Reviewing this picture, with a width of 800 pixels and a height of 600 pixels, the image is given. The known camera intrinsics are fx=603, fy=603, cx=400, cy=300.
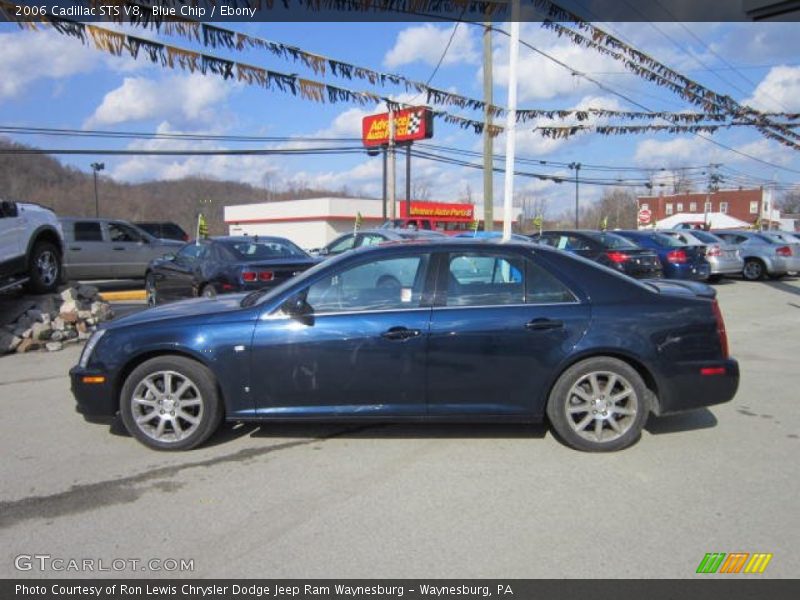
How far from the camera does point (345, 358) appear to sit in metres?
4.27

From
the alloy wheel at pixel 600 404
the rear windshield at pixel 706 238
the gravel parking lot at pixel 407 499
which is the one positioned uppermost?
the rear windshield at pixel 706 238

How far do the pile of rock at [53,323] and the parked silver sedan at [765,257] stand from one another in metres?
17.5


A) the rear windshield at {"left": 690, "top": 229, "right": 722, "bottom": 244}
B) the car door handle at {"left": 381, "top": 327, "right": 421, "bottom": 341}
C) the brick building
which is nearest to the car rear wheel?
the car door handle at {"left": 381, "top": 327, "right": 421, "bottom": 341}

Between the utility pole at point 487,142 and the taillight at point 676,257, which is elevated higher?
the utility pole at point 487,142

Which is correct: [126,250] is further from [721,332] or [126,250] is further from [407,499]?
[721,332]

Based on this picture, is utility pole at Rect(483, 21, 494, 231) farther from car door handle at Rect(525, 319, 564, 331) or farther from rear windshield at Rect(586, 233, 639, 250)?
car door handle at Rect(525, 319, 564, 331)

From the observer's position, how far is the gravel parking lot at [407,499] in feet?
9.96

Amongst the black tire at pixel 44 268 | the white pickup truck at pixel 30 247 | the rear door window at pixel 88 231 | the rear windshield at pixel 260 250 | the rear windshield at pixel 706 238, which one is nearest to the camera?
the white pickup truck at pixel 30 247

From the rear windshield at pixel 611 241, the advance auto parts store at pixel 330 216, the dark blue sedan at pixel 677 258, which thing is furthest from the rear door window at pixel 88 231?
the advance auto parts store at pixel 330 216

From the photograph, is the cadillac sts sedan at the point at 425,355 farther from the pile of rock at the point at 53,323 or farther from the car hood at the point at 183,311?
the pile of rock at the point at 53,323

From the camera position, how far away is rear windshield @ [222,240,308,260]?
1001cm

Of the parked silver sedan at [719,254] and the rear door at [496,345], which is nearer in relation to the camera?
the rear door at [496,345]

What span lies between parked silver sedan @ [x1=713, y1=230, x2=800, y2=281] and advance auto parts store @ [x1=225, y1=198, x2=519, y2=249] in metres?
30.8

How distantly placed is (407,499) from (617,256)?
11.0 m
